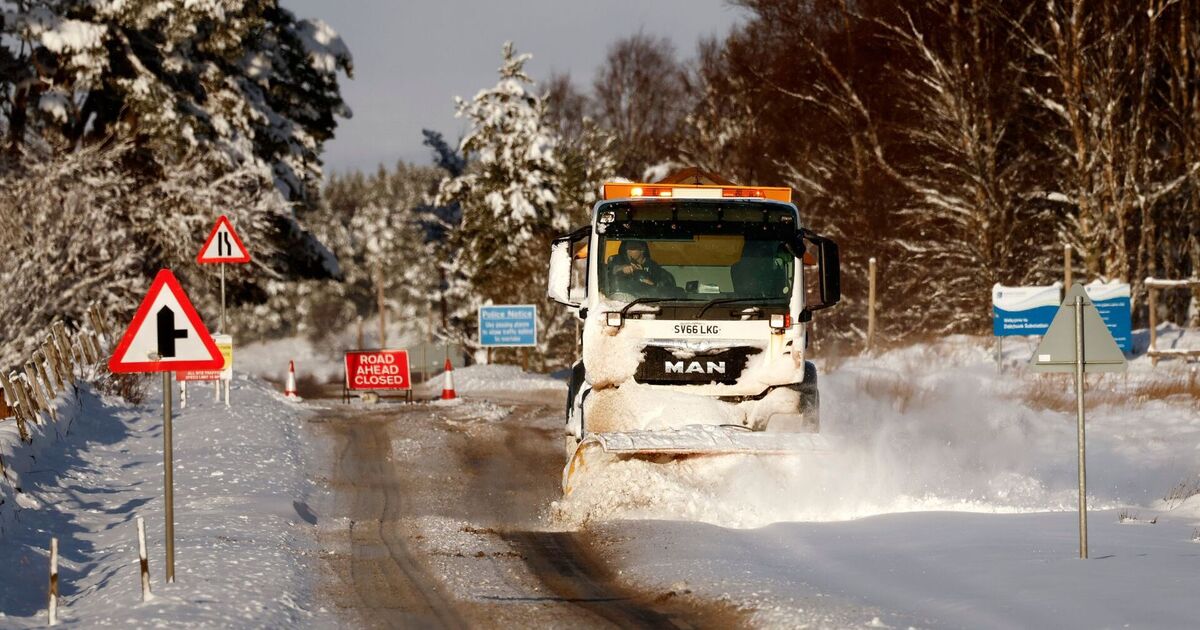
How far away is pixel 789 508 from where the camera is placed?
12141 millimetres

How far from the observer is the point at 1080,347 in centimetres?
974

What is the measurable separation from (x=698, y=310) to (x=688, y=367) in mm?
580

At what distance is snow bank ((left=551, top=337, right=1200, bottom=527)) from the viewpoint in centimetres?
1216

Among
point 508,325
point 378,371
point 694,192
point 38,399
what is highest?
point 694,192

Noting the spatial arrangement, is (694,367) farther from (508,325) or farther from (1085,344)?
→ (508,325)

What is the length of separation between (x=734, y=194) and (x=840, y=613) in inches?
276

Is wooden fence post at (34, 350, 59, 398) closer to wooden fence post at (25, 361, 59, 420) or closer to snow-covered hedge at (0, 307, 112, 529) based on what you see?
snow-covered hedge at (0, 307, 112, 529)

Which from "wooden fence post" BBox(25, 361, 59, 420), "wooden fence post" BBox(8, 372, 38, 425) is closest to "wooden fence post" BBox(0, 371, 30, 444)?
"wooden fence post" BBox(8, 372, 38, 425)

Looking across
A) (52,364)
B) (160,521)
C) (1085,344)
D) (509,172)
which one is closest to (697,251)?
(1085,344)

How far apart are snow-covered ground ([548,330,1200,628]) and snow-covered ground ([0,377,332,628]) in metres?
2.76

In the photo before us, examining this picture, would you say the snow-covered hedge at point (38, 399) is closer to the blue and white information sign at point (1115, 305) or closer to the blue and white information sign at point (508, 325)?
the blue and white information sign at point (508, 325)

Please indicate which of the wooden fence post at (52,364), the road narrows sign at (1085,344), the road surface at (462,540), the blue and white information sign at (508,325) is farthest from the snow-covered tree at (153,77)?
the road narrows sign at (1085,344)

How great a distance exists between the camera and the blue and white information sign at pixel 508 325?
3684 cm

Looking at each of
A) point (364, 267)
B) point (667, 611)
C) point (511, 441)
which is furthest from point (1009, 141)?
point (364, 267)
